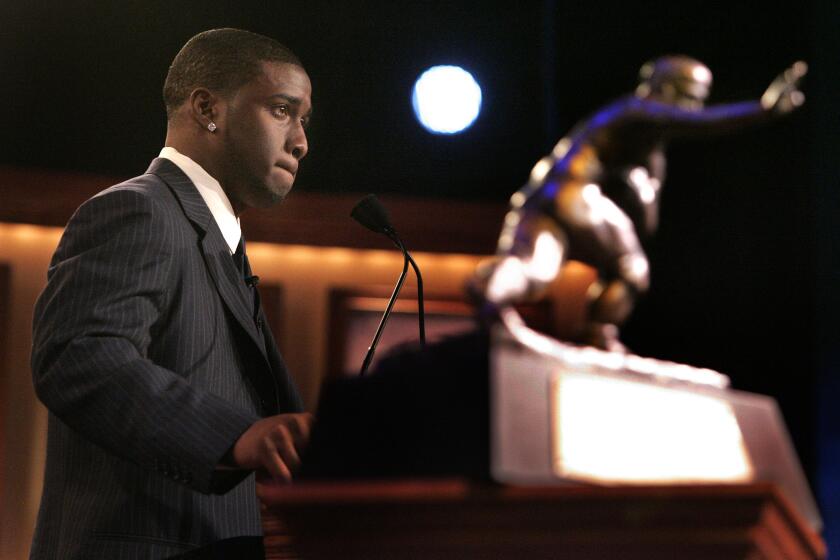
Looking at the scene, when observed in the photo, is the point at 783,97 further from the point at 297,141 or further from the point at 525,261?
the point at 297,141

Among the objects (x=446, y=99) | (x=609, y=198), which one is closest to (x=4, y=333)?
(x=446, y=99)

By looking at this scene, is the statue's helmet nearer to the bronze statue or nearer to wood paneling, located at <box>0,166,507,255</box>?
the bronze statue

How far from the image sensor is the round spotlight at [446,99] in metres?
4.36

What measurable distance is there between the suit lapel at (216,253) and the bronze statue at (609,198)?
65 centimetres

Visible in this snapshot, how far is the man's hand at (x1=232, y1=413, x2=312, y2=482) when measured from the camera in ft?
3.06

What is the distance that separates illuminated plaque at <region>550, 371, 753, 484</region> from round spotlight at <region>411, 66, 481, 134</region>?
3572 mm

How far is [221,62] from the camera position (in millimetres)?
1450

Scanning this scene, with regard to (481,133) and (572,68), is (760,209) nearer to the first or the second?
(572,68)

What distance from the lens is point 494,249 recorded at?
4430 mm

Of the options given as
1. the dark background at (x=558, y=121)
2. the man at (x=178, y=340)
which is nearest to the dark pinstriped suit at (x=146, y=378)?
the man at (x=178, y=340)

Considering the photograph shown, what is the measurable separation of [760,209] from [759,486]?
2386 mm

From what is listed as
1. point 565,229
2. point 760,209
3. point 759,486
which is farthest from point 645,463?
point 760,209

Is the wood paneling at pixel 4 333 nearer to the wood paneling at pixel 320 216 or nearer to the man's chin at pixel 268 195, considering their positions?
the wood paneling at pixel 320 216

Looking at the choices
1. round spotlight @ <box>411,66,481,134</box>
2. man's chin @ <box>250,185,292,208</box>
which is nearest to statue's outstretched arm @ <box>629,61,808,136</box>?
man's chin @ <box>250,185,292,208</box>
